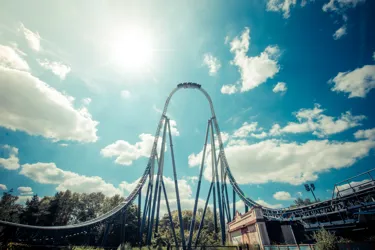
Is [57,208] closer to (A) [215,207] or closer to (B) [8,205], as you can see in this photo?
(B) [8,205]

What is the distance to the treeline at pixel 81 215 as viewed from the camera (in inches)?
861

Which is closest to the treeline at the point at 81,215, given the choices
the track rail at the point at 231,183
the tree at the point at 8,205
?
the tree at the point at 8,205

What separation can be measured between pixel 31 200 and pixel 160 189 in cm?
2772

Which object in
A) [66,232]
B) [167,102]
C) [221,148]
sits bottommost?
[66,232]

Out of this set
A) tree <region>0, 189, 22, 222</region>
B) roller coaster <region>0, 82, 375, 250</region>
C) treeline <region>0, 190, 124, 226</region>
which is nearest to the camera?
roller coaster <region>0, 82, 375, 250</region>

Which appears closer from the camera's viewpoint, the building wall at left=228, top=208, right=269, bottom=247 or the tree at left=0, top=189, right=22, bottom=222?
the building wall at left=228, top=208, right=269, bottom=247

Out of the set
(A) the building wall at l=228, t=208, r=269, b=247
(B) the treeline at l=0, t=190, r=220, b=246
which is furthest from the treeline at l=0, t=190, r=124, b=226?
(A) the building wall at l=228, t=208, r=269, b=247

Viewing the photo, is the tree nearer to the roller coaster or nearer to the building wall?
the roller coaster

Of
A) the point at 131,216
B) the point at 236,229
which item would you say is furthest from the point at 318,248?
the point at 131,216

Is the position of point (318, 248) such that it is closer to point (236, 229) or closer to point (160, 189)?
point (236, 229)

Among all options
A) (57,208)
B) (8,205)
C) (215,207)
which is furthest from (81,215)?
(215,207)

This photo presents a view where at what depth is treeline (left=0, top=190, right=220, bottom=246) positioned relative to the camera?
2186cm

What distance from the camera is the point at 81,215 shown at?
105 ft

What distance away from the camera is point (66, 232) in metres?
11.6
